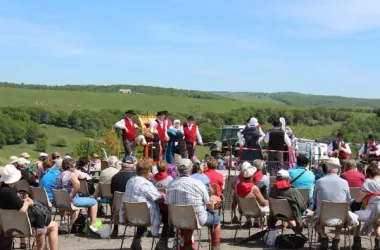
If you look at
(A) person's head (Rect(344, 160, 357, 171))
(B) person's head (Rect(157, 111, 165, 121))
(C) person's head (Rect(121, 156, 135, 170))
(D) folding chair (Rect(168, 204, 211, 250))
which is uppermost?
(B) person's head (Rect(157, 111, 165, 121))

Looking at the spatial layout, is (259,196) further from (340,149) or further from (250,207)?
(340,149)

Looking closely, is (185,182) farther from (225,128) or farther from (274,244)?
(225,128)

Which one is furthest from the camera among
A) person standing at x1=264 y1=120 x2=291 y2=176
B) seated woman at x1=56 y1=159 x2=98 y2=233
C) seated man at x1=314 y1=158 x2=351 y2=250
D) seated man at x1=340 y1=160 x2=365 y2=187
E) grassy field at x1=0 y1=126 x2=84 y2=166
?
grassy field at x1=0 y1=126 x2=84 y2=166

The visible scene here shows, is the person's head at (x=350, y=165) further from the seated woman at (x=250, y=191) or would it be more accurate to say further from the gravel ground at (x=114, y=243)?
the seated woman at (x=250, y=191)

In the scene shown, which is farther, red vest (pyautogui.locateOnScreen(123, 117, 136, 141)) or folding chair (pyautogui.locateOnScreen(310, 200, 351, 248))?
red vest (pyautogui.locateOnScreen(123, 117, 136, 141))

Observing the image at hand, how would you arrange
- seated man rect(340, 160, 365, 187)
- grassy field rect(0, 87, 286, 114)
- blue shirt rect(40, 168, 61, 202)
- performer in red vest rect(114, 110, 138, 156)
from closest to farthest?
seated man rect(340, 160, 365, 187), blue shirt rect(40, 168, 61, 202), performer in red vest rect(114, 110, 138, 156), grassy field rect(0, 87, 286, 114)

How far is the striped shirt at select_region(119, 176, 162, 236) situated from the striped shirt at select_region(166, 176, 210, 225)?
0.53m

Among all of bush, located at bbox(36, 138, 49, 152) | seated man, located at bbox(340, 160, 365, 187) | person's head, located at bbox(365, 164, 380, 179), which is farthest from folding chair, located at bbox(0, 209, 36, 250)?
bush, located at bbox(36, 138, 49, 152)

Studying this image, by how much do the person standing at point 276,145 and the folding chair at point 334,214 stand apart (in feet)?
22.4

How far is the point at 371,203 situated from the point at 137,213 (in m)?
3.47

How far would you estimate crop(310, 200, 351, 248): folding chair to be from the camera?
9.19 m

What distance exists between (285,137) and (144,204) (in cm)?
772

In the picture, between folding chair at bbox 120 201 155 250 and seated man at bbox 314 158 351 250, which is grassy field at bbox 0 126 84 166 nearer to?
folding chair at bbox 120 201 155 250

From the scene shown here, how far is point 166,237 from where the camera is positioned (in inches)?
376
